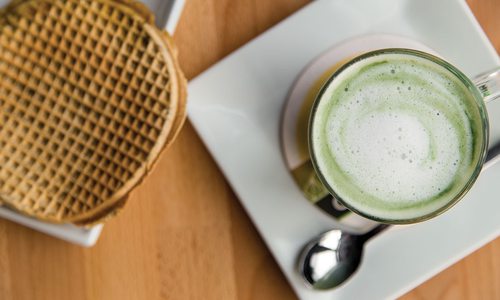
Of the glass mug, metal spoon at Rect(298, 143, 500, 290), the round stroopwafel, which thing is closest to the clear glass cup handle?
the glass mug

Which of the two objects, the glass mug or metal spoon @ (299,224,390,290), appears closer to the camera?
the glass mug

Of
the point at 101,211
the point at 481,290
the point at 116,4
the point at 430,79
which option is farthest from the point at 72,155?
the point at 481,290

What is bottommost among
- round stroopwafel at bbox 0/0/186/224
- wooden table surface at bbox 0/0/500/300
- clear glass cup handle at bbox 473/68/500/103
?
wooden table surface at bbox 0/0/500/300

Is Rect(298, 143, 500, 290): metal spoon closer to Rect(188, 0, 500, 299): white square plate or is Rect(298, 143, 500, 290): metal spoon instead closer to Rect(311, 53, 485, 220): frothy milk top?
Rect(188, 0, 500, 299): white square plate

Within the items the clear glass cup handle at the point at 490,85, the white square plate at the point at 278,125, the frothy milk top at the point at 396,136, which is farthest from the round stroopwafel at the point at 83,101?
the clear glass cup handle at the point at 490,85

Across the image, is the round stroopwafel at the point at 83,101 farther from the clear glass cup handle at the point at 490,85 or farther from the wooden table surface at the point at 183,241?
the clear glass cup handle at the point at 490,85

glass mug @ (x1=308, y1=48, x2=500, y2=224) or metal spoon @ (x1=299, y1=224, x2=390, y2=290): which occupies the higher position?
glass mug @ (x1=308, y1=48, x2=500, y2=224)

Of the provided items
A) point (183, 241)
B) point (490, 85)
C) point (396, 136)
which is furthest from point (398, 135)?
point (183, 241)
